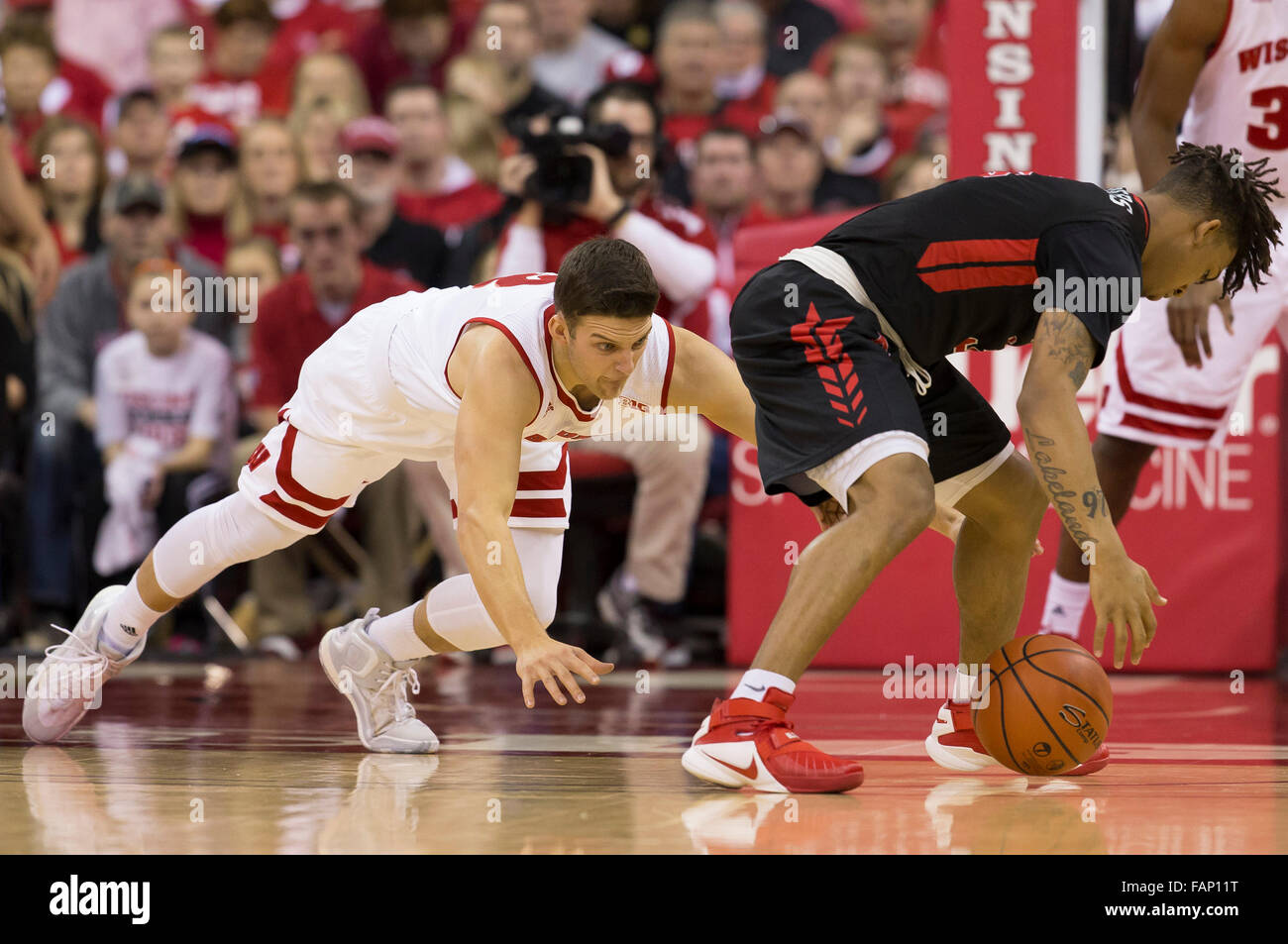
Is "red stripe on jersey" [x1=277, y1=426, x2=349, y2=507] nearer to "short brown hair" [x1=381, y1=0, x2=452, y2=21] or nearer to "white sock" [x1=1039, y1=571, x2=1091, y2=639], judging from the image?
"white sock" [x1=1039, y1=571, x2=1091, y2=639]

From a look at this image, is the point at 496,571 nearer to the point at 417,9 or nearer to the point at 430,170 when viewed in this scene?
the point at 430,170

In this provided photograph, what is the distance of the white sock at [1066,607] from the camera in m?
4.33

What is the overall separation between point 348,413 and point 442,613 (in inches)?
20.8

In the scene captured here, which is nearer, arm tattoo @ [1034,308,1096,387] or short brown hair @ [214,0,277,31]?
arm tattoo @ [1034,308,1096,387]

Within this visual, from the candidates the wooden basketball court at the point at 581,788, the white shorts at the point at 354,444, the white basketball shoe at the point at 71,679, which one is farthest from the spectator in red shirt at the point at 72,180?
the white shorts at the point at 354,444

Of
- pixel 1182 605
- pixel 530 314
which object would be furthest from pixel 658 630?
pixel 530 314

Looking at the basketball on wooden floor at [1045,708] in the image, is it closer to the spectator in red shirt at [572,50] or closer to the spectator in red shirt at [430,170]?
the spectator in red shirt at [430,170]

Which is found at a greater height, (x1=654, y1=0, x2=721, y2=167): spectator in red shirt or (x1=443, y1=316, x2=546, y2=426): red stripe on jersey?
(x1=654, y1=0, x2=721, y2=167): spectator in red shirt

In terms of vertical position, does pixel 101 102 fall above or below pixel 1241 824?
above

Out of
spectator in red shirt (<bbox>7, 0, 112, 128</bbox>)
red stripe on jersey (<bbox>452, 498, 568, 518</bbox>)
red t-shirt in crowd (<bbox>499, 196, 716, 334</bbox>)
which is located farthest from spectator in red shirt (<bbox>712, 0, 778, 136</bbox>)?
red stripe on jersey (<bbox>452, 498, 568, 518</bbox>)

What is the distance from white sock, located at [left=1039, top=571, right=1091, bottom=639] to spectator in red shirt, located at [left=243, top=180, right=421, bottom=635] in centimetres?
309

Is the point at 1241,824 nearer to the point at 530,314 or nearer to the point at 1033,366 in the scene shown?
the point at 1033,366

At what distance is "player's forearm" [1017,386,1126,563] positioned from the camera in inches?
112
